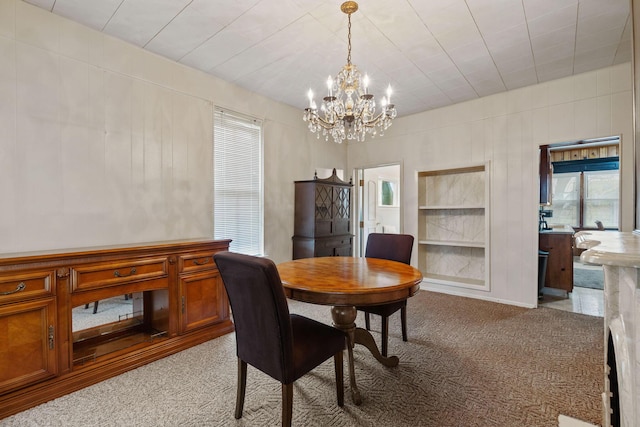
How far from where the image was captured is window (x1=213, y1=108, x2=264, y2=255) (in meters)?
3.52

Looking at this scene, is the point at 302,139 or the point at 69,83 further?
the point at 302,139

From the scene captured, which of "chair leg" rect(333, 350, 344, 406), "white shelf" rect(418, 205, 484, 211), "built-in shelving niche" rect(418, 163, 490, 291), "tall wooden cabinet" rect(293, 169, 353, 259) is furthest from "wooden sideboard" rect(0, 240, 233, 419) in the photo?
"built-in shelving niche" rect(418, 163, 490, 291)

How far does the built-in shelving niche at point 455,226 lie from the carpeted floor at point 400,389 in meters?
1.57


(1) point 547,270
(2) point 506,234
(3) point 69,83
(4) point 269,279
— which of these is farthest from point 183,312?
(1) point 547,270

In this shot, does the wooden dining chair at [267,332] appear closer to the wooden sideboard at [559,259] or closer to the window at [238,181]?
the window at [238,181]

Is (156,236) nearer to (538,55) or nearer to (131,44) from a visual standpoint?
(131,44)

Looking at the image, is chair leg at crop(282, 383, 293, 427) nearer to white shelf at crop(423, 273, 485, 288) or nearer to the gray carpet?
white shelf at crop(423, 273, 485, 288)

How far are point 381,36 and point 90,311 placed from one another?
3.38 m

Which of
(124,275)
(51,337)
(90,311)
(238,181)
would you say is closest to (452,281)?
(238,181)

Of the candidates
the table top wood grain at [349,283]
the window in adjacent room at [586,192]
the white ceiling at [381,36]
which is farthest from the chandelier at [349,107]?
the window in adjacent room at [586,192]

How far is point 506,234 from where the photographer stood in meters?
3.89

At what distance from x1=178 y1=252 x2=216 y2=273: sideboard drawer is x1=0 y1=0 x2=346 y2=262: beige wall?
0.49 meters

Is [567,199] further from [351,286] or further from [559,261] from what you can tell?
[351,286]

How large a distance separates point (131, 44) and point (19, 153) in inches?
53.1
